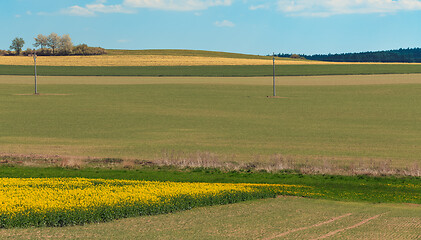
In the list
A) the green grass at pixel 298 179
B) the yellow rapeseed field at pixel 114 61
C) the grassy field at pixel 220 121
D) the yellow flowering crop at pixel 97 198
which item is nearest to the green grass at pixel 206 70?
the yellow rapeseed field at pixel 114 61

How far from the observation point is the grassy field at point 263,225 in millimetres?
12484

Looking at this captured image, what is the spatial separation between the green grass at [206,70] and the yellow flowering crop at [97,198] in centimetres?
8065

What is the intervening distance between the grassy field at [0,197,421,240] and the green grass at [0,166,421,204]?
178cm

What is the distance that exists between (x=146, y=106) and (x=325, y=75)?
1954 inches

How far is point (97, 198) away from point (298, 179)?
868cm

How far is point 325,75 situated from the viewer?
10031 cm

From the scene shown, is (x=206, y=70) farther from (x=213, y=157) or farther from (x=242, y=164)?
(x=242, y=164)

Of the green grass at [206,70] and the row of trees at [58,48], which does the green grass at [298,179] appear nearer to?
the green grass at [206,70]

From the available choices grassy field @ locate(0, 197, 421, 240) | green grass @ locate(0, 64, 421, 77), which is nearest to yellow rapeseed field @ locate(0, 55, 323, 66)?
green grass @ locate(0, 64, 421, 77)

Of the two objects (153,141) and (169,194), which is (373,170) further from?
(153,141)

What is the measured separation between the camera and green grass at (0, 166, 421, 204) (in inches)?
694

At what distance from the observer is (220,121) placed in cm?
4628

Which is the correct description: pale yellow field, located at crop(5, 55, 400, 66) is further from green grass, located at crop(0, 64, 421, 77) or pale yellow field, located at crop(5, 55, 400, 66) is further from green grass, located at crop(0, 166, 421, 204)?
green grass, located at crop(0, 166, 421, 204)

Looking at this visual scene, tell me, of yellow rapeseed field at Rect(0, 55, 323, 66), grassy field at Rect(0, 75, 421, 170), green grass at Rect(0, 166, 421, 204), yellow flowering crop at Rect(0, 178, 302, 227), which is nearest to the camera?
yellow flowering crop at Rect(0, 178, 302, 227)
